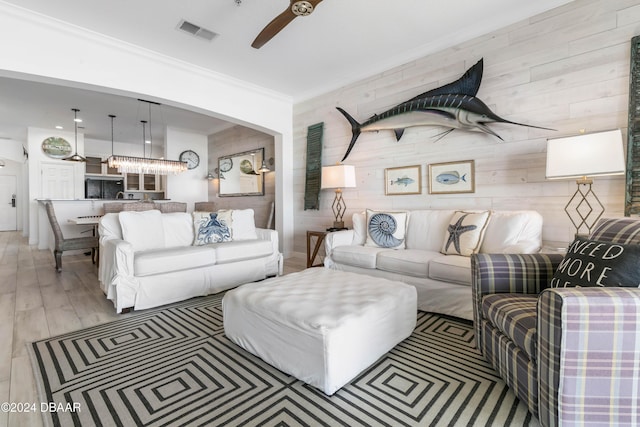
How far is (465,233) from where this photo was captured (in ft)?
8.84

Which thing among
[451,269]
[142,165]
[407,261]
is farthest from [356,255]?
[142,165]

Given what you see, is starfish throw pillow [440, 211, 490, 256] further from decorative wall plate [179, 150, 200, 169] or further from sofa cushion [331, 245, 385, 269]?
decorative wall plate [179, 150, 200, 169]

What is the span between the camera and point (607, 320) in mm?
1033

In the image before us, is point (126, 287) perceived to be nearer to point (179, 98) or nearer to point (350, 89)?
point (179, 98)

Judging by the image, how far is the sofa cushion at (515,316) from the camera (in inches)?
49.1

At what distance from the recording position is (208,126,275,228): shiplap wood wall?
5.69 meters

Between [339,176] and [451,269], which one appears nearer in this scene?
[451,269]

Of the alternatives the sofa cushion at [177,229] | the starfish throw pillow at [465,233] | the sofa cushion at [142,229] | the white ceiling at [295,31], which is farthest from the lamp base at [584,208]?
the sofa cushion at [142,229]

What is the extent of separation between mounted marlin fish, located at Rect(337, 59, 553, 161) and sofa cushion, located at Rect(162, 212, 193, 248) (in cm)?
261

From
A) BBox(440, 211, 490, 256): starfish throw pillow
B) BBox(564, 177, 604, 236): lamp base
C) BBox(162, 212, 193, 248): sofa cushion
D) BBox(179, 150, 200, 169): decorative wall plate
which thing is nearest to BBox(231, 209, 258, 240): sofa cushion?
BBox(162, 212, 193, 248): sofa cushion

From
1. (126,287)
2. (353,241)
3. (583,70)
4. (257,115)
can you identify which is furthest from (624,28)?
(126,287)

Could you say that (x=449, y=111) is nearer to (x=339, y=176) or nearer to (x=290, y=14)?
(x=339, y=176)

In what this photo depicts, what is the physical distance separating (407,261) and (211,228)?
7.31ft

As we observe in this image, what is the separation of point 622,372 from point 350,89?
3.90 m
